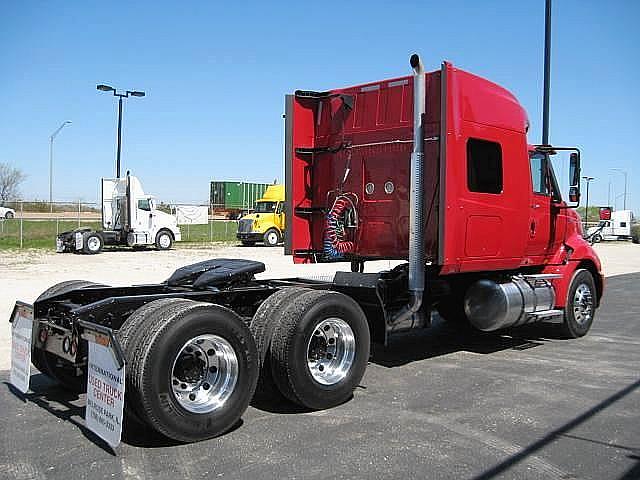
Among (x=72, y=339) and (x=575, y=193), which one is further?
(x=575, y=193)

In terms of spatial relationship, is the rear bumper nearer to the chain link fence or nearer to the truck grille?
the chain link fence

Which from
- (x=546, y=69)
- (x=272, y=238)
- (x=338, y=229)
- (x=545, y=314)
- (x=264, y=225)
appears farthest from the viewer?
(x=272, y=238)

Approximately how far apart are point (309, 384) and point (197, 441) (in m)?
1.14

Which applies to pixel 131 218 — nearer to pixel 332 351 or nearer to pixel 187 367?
pixel 332 351

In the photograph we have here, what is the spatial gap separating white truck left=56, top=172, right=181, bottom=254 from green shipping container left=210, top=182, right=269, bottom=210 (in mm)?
35409

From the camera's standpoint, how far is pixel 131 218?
2831cm

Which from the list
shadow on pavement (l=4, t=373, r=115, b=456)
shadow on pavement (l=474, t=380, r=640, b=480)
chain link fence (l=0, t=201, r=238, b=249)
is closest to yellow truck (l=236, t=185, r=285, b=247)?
chain link fence (l=0, t=201, r=238, b=249)

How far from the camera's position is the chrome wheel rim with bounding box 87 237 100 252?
26125mm

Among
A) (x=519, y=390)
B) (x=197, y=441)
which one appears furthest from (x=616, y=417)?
(x=197, y=441)

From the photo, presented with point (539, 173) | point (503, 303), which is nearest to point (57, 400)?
point (503, 303)

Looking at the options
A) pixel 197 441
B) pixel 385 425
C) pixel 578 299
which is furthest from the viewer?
pixel 578 299

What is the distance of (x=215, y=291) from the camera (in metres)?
6.02

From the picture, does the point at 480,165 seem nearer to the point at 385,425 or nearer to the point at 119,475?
the point at 385,425

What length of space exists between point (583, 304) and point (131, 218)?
22.4 m
